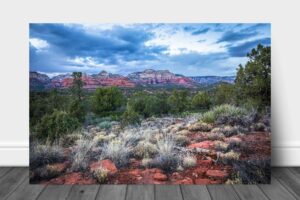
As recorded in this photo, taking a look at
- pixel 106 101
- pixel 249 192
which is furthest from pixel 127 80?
pixel 249 192

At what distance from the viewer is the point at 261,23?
295cm

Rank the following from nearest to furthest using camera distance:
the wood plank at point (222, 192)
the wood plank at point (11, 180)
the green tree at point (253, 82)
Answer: the wood plank at point (222, 192) < the wood plank at point (11, 180) < the green tree at point (253, 82)

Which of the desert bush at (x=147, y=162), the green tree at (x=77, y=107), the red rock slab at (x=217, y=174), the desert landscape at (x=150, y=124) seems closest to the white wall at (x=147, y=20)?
the desert landscape at (x=150, y=124)

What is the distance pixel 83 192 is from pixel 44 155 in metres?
0.41

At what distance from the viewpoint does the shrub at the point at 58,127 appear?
2.89 metres

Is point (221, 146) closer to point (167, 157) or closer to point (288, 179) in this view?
point (167, 157)

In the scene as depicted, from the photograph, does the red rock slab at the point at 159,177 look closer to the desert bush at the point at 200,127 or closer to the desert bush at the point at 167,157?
the desert bush at the point at 167,157

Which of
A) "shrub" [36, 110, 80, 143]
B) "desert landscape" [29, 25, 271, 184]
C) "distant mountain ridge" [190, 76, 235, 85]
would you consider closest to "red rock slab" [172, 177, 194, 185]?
"desert landscape" [29, 25, 271, 184]

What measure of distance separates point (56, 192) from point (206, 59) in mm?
1295

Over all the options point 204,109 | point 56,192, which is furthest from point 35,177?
point 204,109

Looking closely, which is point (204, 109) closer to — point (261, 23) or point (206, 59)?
point (206, 59)

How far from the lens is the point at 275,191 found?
2.69 metres

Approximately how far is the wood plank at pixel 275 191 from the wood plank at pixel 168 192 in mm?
535

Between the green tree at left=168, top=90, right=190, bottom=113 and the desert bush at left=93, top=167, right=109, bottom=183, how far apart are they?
0.60m
